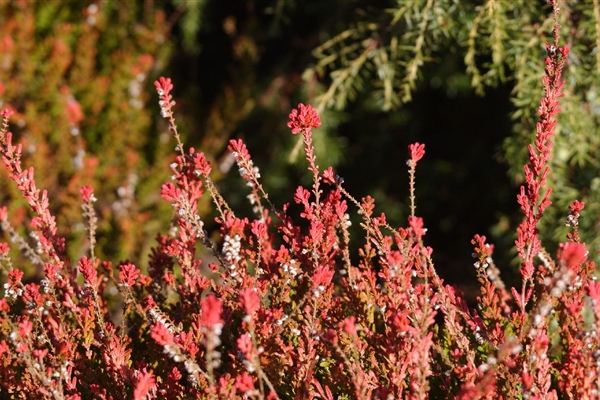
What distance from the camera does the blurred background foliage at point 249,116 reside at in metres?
3.74

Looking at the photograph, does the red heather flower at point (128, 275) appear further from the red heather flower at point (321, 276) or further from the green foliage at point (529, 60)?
the green foliage at point (529, 60)

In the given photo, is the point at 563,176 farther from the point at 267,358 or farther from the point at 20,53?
the point at 20,53

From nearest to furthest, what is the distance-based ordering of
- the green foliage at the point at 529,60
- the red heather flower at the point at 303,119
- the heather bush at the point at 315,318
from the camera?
1. the heather bush at the point at 315,318
2. the red heather flower at the point at 303,119
3. the green foliage at the point at 529,60

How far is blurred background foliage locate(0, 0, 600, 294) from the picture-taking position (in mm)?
3740

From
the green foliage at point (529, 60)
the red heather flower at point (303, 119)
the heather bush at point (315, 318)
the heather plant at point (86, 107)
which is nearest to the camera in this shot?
the heather bush at point (315, 318)

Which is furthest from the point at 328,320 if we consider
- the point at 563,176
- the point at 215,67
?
the point at 215,67

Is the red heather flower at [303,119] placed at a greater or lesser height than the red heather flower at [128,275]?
greater

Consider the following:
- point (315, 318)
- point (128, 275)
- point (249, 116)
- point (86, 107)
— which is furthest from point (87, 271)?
point (249, 116)

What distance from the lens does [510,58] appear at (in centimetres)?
246

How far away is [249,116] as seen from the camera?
14.4 feet

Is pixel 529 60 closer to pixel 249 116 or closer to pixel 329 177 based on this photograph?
pixel 329 177

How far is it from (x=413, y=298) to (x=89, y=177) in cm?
270

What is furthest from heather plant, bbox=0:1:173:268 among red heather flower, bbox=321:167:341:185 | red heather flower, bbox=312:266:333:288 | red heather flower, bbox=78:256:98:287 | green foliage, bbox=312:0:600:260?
red heather flower, bbox=312:266:333:288

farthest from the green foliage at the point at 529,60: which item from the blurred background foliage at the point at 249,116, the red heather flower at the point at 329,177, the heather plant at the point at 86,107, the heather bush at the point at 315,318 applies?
the heather plant at the point at 86,107
